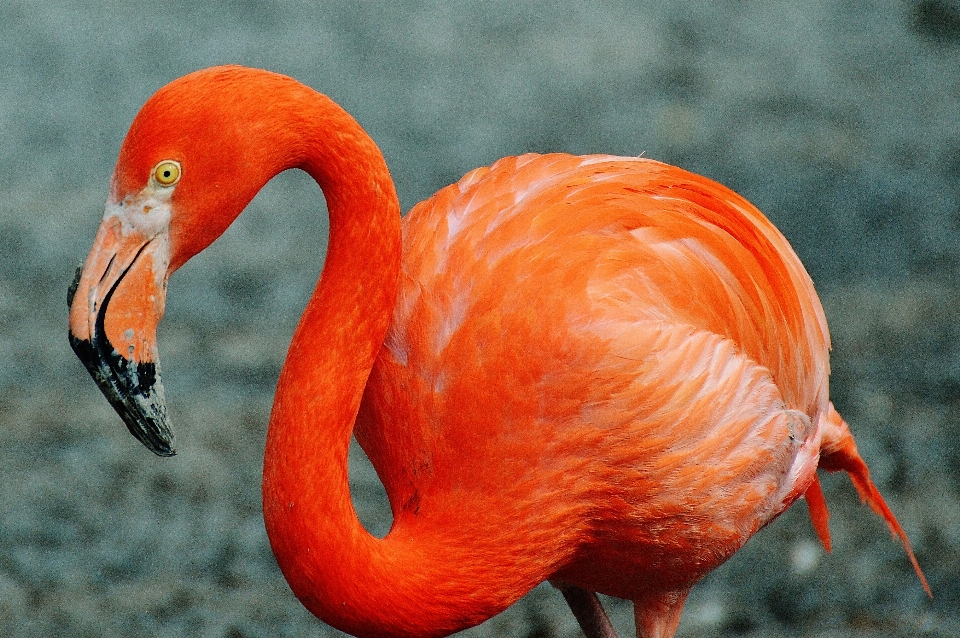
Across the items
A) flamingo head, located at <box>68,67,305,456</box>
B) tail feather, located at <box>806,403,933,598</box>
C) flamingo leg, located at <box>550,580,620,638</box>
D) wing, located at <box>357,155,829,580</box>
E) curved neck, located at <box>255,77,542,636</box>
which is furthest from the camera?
flamingo leg, located at <box>550,580,620,638</box>

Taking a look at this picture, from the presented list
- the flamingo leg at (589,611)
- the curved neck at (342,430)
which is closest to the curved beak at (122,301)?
the curved neck at (342,430)

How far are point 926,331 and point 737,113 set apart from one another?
163 centimetres

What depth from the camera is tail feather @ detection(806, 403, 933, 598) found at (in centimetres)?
321

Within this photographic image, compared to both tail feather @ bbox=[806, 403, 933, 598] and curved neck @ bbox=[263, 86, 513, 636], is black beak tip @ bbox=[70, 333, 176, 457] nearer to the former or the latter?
curved neck @ bbox=[263, 86, 513, 636]

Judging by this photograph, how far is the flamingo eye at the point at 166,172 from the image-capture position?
6.50 feet

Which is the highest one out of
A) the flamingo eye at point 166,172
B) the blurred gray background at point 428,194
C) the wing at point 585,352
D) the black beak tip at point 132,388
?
the flamingo eye at point 166,172

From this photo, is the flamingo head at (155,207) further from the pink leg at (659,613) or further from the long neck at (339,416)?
the pink leg at (659,613)

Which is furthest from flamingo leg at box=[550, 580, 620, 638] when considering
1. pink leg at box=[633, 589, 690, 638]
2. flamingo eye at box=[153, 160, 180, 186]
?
flamingo eye at box=[153, 160, 180, 186]

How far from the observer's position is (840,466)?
339 centimetres

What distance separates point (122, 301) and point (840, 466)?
7.52 feet

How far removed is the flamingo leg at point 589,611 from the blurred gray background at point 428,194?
478mm

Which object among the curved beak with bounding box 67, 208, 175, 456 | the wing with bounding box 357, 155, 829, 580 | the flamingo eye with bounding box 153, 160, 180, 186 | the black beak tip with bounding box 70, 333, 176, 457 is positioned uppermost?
the flamingo eye with bounding box 153, 160, 180, 186

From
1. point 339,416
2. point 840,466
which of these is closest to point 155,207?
point 339,416

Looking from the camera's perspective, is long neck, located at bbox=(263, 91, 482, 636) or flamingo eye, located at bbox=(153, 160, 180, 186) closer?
flamingo eye, located at bbox=(153, 160, 180, 186)
